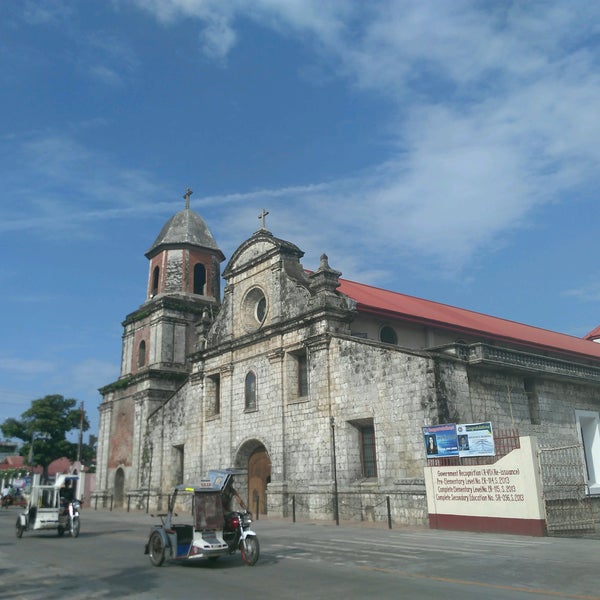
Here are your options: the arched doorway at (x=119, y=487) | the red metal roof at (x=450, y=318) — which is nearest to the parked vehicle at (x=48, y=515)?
the red metal roof at (x=450, y=318)

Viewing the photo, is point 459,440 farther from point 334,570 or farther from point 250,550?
point 250,550

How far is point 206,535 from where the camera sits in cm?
1005

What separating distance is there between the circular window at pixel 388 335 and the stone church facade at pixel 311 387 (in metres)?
0.07

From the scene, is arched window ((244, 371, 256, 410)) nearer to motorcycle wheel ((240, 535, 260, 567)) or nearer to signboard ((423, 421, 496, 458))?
signboard ((423, 421, 496, 458))

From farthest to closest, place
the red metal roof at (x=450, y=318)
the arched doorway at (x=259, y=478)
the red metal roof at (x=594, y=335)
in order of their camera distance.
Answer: the red metal roof at (x=594, y=335) → the red metal roof at (x=450, y=318) → the arched doorway at (x=259, y=478)

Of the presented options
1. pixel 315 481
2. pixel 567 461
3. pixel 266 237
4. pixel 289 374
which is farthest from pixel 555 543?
pixel 266 237

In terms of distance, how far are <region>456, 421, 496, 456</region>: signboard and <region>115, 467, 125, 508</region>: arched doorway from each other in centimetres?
2409

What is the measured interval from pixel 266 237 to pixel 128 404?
14.9 m

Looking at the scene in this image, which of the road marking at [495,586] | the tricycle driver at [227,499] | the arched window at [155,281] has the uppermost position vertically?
the arched window at [155,281]

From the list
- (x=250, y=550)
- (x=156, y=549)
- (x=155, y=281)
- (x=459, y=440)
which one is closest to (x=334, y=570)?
(x=250, y=550)

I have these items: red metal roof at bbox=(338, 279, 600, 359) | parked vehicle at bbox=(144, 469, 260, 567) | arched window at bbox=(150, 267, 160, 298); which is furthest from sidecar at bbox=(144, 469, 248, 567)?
arched window at bbox=(150, 267, 160, 298)

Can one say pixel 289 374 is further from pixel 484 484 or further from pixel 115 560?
pixel 115 560

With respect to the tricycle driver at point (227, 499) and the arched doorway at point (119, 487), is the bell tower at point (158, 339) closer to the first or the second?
the arched doorway at point (119, 487)

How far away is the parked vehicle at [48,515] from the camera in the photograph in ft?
53.3
